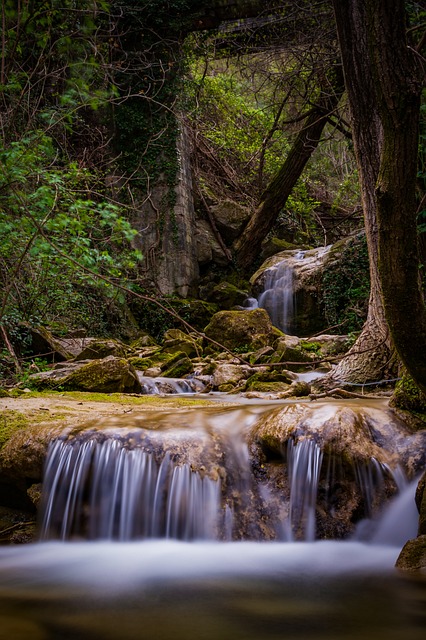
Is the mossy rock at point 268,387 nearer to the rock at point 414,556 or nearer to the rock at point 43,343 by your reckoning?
the rock at point 43,343

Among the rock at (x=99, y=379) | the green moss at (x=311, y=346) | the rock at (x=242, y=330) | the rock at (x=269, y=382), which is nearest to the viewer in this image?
the rock at (x=99, y=379)

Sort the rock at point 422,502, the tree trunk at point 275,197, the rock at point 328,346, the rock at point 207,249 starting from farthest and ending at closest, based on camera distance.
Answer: the rock at point 207,249
the tree trunk at point 275,197
the rock at point 328,346
the rock at point 422,502

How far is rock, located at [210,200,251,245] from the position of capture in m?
16.2

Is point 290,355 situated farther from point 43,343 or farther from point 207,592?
point 207,592

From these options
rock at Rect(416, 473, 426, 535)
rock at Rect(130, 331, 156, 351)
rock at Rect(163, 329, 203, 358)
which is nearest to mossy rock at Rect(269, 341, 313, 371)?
rock at Rect(163, 329, 203, 358)

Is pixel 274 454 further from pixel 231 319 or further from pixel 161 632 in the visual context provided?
pixel 231 319

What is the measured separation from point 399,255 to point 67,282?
5174 millimetres

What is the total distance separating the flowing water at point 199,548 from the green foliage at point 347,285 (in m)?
7.74

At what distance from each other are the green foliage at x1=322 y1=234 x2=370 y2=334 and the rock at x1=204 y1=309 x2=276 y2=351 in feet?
6.01

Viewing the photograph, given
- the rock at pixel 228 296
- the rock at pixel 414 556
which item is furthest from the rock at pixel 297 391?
the rock at pixel 228 296

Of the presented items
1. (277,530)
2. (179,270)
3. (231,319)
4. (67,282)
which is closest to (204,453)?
(277,530)

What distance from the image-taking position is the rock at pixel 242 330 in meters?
10.6

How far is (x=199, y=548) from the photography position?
128 inches

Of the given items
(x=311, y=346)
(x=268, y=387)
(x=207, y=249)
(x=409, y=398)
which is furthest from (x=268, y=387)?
(x=207, y=249)
